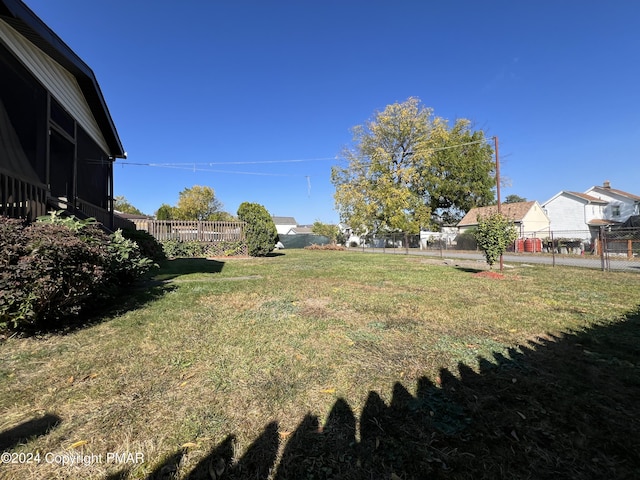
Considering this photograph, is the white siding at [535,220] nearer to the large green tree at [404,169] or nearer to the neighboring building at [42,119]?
the large green tree at [404,169]

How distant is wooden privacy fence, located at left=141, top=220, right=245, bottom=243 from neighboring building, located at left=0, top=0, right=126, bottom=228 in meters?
5.35

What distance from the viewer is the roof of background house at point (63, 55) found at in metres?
5.00

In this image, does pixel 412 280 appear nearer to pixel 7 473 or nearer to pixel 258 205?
pixel 7 473

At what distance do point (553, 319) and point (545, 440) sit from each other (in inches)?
124

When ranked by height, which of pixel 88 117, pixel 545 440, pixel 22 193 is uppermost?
pixel 88 117

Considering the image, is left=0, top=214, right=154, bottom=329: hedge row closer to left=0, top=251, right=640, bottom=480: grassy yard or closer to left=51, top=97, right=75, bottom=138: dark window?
left=0, top=251, right=640, bottom=480: grassy yard

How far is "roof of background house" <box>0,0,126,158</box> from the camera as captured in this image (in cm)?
500

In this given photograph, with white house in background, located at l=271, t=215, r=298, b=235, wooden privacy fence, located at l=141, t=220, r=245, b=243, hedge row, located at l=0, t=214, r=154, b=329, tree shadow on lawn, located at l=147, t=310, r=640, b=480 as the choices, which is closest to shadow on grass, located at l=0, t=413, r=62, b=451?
tree shadow on lawn, located at l=147, t=310, r=640, b=480

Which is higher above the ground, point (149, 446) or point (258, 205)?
point (258, 205)

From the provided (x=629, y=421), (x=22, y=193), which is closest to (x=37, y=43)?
(x=22, y=193)

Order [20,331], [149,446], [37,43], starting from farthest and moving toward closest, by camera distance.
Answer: [37,43], [20,331], [149,446]

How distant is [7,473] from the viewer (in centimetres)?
155

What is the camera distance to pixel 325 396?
2299 mm

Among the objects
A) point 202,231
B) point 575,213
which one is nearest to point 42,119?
point 202,231
